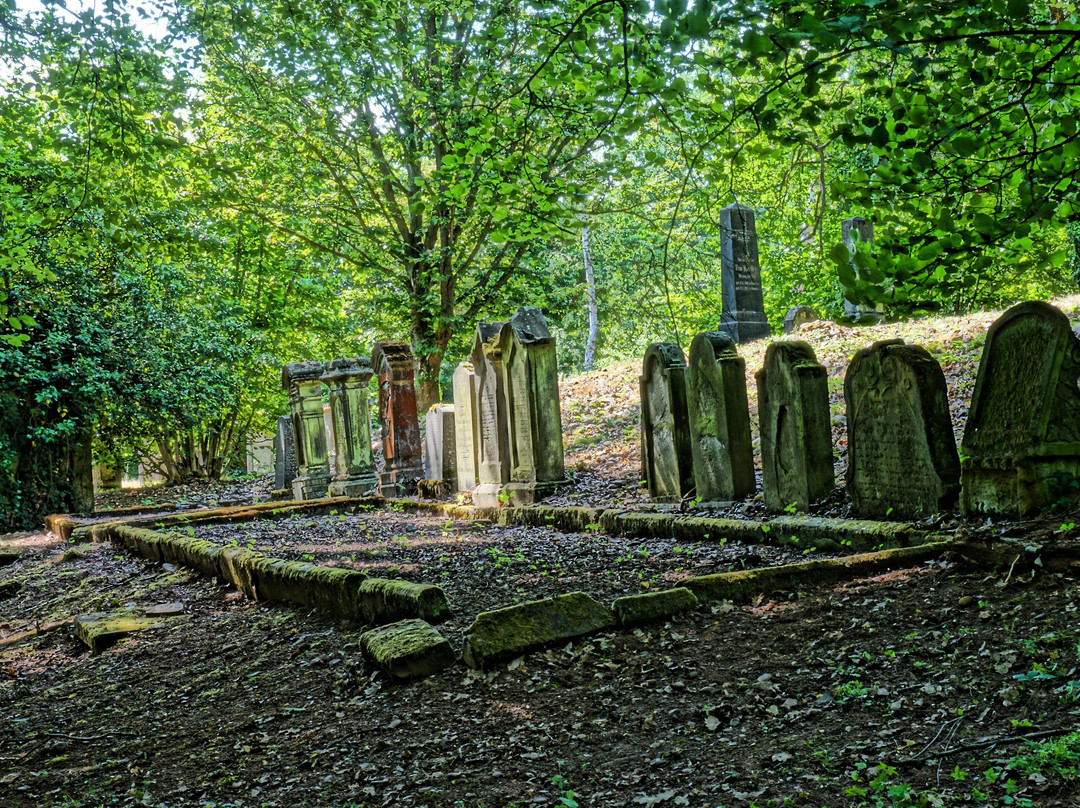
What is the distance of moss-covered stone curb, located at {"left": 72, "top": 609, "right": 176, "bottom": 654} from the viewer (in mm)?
5172

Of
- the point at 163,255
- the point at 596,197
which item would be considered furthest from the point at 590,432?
the point at 163,255

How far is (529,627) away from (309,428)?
34.9ft

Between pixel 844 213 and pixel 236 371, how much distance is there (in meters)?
13.6

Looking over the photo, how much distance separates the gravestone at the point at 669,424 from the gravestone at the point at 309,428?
7.54 meters

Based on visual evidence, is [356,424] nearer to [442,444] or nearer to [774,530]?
[442,444]

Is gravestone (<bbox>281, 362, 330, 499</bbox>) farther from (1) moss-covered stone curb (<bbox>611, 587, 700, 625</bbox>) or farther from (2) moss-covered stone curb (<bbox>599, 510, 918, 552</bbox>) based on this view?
(1) moss-covered stone curb (<bbox>611, 587, 700, 625</bbox>)

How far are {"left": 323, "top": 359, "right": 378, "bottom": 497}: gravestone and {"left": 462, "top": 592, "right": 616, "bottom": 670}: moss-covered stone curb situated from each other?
9.10m

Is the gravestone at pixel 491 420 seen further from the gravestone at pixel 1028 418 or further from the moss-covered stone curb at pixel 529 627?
the gravestone at pixel 1028 418

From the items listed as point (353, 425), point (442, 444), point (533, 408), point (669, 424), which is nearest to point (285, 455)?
point (353, 425)

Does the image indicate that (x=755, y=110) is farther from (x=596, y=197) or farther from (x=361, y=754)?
(x=596, y=197)

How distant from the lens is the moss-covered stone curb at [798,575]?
4.10 metres

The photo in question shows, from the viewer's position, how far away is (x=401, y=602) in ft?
14.3

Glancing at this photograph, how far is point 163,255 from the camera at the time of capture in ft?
49.1

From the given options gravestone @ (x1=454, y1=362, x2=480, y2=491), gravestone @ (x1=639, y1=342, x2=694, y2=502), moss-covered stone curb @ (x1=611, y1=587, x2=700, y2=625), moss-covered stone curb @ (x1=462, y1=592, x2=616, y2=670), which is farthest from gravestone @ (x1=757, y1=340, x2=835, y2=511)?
gravestone @ (x1=454, y1=362, x2=480, y2=491)
